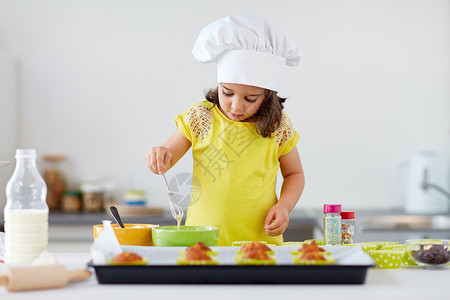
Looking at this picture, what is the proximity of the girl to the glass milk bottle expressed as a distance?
46cm

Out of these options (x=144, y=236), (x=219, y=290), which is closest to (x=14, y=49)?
(x=144, y=236)

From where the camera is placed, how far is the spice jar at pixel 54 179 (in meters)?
2.97

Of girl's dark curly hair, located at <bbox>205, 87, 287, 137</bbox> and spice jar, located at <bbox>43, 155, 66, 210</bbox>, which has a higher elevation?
girl's dark curly hair, located at <bbox>205, 87, 287, 137</bbox>

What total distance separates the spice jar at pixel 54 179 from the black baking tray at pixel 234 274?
2.12m

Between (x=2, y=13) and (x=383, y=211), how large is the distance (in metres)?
2.10

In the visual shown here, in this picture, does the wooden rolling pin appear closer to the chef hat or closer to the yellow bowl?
→ the yellow bowl

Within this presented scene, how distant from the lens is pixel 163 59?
303 cm

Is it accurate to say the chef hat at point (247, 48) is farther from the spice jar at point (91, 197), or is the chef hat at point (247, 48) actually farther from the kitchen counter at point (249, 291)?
the spice jar at point (91, 197)

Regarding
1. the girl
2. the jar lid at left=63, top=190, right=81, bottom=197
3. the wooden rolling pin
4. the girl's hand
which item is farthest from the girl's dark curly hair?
the jar lid at left=63, top=190, right=81, bottom=197

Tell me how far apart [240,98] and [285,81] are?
153cm

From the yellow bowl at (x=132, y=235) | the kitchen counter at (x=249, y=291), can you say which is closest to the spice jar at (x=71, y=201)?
the yellow bowl at (x=132, y=235)

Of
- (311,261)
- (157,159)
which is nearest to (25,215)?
(157,159)

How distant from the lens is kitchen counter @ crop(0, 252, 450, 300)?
0.87 meters

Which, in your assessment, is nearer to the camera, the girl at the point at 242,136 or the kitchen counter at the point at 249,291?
the kitchen counter at the point at 249,291
